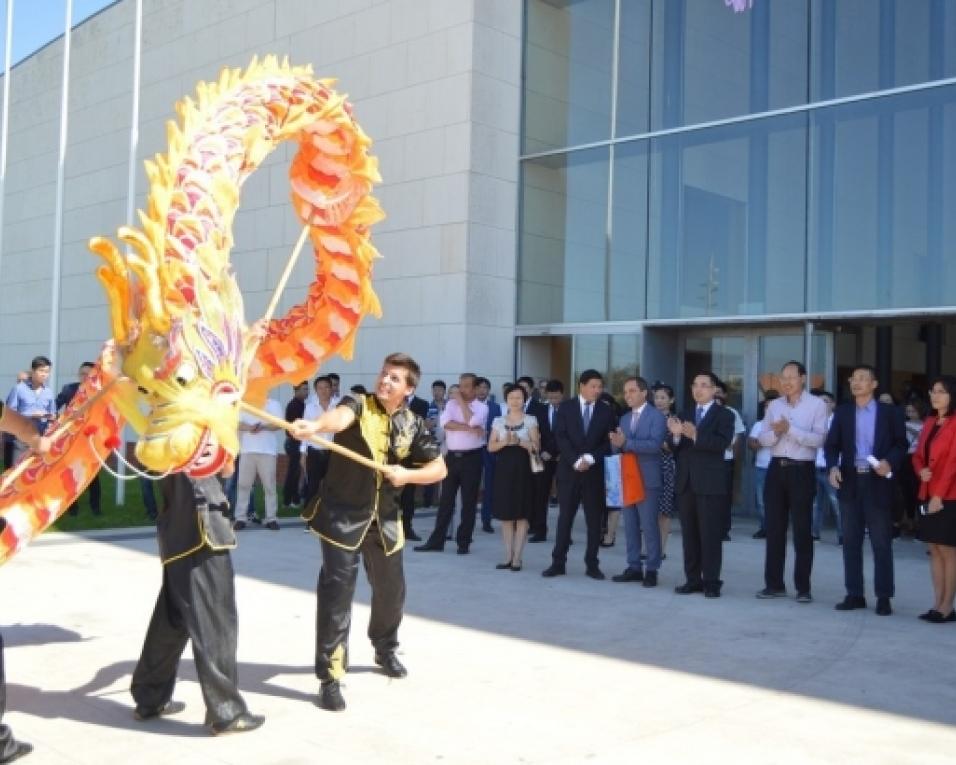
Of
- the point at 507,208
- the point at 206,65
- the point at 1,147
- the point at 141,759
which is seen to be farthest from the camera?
the point at 206,65

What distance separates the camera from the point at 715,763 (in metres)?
4.58

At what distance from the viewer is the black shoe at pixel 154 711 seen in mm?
4984

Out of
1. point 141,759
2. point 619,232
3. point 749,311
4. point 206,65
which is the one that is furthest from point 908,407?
point 206,65

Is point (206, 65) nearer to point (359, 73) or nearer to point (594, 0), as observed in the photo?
point (359, 73)

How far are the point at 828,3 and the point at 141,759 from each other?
11.9 m

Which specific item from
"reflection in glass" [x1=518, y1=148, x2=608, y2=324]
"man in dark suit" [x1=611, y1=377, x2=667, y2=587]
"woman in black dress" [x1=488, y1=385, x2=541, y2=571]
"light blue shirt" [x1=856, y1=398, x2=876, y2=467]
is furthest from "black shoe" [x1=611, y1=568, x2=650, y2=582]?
"reflection in glass" [x1=518, y1=148, x2=608, y2=324]

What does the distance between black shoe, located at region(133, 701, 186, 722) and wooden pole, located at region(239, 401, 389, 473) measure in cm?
149

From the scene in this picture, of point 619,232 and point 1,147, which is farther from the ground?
point 1,147

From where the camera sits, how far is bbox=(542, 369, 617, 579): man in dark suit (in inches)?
364

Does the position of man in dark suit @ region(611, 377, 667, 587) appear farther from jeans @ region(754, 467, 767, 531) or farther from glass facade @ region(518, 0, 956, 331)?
glass facade @ region(518, 0, 956, 331)

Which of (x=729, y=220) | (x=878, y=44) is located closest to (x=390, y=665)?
(x=729, y=220)

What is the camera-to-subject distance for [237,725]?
15.8 ft

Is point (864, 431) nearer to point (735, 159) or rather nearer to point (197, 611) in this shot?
point (197, 611)

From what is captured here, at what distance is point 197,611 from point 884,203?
9938 mm
